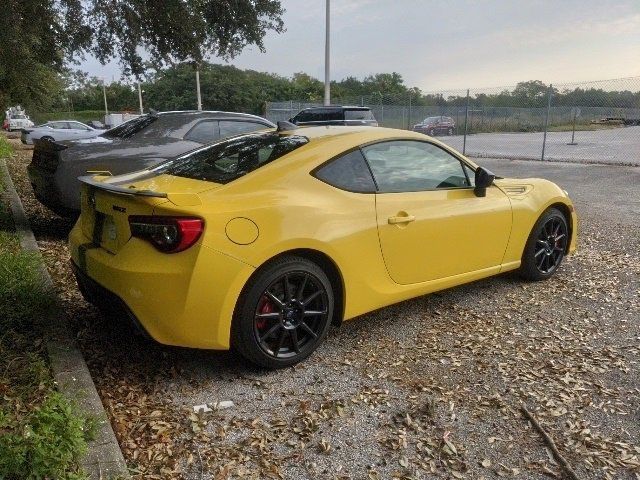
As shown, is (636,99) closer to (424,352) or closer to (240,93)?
(424,352)

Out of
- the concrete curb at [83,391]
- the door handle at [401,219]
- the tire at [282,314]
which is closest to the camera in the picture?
the concrete curb at [83,391]

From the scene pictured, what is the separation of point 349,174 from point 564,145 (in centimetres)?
1891

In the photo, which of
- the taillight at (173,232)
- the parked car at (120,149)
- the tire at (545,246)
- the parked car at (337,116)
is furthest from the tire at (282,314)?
the parked car at (337,116)

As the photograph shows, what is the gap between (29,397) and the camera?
2816 millimetres

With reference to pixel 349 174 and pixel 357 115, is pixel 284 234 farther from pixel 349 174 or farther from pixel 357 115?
pixel 357 115

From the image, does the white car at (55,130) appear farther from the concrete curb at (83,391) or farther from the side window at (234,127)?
the concrete curb at (83,391)

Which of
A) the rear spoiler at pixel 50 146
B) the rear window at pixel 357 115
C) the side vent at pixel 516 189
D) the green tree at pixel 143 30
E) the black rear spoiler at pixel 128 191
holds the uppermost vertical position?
the green tree at pixel 143 30

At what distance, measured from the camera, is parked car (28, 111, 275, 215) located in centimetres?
565

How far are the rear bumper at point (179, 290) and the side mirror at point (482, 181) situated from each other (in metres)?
2.03

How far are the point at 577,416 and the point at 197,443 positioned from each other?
196 cm

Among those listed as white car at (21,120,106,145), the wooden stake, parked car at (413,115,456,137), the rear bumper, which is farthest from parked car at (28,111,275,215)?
white car at (21,120,106,145)

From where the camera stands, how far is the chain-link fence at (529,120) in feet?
58.3

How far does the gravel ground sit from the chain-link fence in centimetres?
1359

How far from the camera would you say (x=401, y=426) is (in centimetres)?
282
